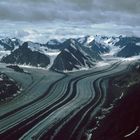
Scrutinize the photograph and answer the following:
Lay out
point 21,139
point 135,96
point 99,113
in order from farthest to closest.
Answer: point 99,113
point 135,96
point 21,139

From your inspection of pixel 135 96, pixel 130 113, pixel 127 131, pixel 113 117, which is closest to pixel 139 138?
pixel 127 131

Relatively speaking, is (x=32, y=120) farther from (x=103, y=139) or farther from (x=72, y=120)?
(x=103, y=139)

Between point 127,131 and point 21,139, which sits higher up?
point 127,131

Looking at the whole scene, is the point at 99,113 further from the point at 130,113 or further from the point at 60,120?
the point at 130,113

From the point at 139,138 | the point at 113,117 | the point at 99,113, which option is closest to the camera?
the point at 139,138

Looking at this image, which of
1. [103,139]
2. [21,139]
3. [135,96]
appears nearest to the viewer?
[103,139]

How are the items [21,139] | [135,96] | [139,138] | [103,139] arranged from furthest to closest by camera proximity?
[135,96] < [21,139] < [103,139] < [139,138]

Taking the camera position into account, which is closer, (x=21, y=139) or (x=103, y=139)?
(x=103, y=139)

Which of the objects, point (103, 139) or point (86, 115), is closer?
point (103, 139)

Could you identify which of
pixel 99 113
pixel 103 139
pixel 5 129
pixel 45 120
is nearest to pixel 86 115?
pixel 99 113
